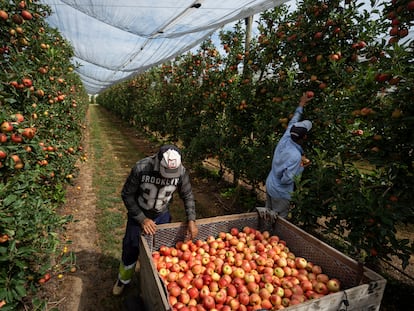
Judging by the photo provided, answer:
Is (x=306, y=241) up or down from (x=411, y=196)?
down

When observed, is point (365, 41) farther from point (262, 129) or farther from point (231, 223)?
point (231, 223)

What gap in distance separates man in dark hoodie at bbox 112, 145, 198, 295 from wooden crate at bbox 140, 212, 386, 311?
184 mm

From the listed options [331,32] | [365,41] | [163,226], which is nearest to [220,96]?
[331,32]

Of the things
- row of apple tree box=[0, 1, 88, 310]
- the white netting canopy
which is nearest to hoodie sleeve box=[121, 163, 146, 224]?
row of apple tree box=[0, 1, 88, 310]

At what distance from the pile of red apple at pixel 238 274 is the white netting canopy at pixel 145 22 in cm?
347

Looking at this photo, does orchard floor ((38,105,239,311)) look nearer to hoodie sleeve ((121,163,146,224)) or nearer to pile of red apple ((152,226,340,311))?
pile of red apple ((152,226,340,311))

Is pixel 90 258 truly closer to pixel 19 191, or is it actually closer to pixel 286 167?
pixel 19 191

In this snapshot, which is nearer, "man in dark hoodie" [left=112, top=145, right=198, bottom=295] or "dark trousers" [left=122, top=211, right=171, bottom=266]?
"man in dark hoodie" [left=112, top=145, right=198, bottom=295]

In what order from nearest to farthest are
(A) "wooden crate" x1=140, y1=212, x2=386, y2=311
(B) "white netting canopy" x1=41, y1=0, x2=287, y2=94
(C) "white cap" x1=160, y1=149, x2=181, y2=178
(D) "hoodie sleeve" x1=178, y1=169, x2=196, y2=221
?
(A) "wooden crate" x1=140, y1=212, x2=386, y2=311, (C) "white cap" x1=160, y1=149, x2=181, y2=178, (D) "hoodie sleeve" x1=178, y1=169, x2=196, y2=221, (B) "white netting canopy" x1=41, y1=0, x2=287, y2=94

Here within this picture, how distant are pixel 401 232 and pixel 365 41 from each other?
154 inches

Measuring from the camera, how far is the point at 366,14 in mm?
3111

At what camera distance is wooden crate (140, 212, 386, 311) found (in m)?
1.54

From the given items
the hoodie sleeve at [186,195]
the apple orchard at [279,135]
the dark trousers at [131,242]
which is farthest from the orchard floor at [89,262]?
the hoodie sleeve at [186,195]

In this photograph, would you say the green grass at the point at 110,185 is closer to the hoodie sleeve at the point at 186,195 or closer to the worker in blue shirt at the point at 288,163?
the hoodie sleeve at the point at 186,195
